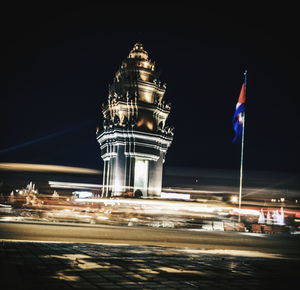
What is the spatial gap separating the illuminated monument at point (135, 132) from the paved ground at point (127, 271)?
39.0m

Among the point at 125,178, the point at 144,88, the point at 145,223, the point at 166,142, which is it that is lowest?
the point at 145,223

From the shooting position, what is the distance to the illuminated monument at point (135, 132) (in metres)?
48.9

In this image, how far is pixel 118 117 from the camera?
51438mm

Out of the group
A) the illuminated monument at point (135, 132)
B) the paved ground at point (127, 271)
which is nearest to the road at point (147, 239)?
the paved ground at point (127, 271)

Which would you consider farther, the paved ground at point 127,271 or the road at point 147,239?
the road at point 147,239

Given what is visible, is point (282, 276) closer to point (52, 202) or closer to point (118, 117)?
point (52, 202)

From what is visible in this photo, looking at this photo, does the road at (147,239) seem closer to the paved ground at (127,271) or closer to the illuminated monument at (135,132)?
the paved ground at (127,271)

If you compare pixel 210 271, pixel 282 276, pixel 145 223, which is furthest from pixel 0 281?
pixel 145 223

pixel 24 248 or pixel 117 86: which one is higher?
pixel 117 86

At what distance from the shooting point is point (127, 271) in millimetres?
6531

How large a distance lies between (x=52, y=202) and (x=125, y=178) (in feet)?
50.5

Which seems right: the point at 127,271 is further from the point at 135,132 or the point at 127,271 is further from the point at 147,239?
the point at 135,132

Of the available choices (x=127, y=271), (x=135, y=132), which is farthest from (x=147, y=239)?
(x=135, y=132)

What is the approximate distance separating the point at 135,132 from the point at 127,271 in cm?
4236
